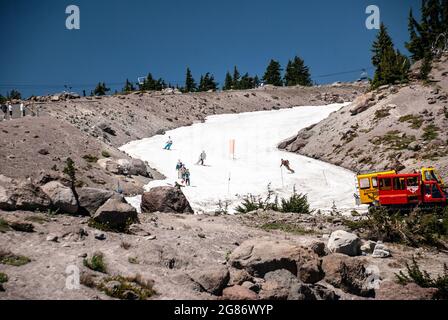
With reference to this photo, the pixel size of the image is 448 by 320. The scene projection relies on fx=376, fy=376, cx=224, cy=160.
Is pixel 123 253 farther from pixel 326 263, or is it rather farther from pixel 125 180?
pixel 125 180

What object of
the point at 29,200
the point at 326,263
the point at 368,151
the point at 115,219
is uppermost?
the point at 368,151

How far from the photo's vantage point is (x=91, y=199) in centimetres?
1581

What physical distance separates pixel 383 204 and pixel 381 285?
479 inches

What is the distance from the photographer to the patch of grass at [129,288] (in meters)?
9.08

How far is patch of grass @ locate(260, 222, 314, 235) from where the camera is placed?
61.6 feet

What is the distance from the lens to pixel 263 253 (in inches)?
471

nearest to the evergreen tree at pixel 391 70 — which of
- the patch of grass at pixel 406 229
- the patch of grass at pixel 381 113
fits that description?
the patch of grass at pixel 381 113

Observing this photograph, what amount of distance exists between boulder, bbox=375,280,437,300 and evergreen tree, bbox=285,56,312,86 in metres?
111

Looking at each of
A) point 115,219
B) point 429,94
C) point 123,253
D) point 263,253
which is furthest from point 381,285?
point 429,94

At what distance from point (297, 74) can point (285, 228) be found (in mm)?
106598

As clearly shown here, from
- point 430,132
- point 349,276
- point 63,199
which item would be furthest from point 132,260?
point 430,132

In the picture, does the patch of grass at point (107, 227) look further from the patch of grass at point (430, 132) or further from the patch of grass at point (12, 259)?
the patch of grass at point (430, 132)

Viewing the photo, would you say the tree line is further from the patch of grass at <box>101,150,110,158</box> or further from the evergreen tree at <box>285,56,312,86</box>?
the patch of grass at <box>101,150,110,158</box>

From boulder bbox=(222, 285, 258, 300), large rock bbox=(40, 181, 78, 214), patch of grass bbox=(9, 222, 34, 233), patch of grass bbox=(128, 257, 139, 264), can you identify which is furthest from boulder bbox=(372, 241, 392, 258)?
patch of grass bbox=(9, 222, 34, 233)
